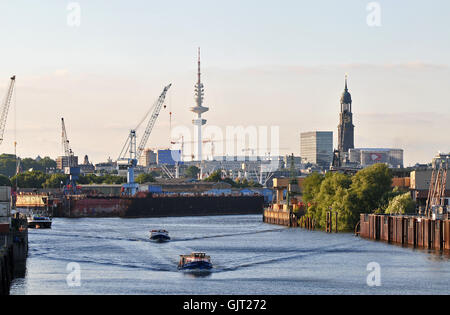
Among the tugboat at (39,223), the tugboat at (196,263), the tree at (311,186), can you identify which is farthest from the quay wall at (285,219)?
the tugboat at (196,263)

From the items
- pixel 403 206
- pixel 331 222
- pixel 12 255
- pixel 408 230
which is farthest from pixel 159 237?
pixel 12 255

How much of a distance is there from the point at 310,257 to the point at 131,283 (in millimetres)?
28142

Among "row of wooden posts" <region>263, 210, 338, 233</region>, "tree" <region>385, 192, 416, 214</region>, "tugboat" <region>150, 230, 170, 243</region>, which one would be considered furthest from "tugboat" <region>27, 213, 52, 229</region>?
"tree" <region>385, 192, 416, 214</region>

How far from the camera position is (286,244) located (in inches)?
5108

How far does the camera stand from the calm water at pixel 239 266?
83375mm

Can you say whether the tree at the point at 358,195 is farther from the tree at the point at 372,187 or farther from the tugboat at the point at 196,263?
the tugboat at the point at 196,263

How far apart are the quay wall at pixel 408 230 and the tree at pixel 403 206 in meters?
3.66

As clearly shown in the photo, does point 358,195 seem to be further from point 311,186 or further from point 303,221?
point 311,186

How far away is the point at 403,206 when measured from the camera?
138250 millimetres

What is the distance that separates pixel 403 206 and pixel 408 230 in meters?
18.8

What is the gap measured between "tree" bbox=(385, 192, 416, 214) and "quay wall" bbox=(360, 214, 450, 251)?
3658mm
